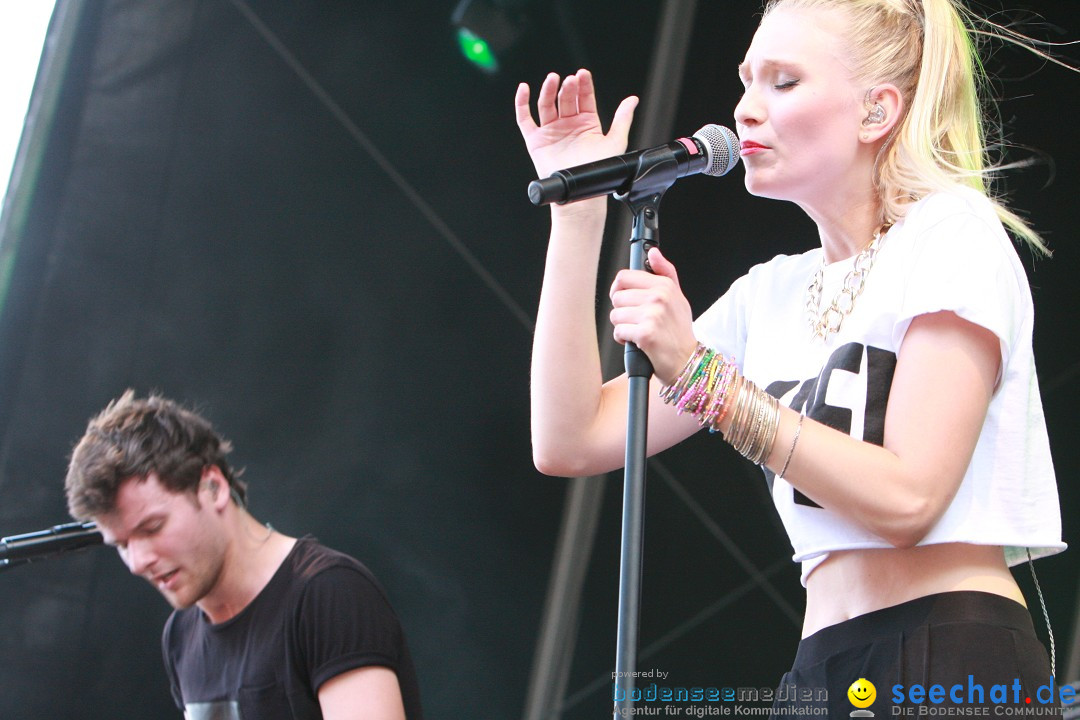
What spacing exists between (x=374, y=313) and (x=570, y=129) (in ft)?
5.92

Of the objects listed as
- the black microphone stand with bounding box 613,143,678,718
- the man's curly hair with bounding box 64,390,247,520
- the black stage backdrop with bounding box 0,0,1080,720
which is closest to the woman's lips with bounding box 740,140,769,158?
the black microphone stand with bounding box 613,143,678,718

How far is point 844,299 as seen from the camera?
4.03ft

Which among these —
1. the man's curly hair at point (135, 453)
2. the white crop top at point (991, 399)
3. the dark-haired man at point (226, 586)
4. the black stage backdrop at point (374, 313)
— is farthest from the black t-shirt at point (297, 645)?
the white crop top at point (991, 399)

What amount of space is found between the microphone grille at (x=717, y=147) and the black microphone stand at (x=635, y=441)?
62 millimetres

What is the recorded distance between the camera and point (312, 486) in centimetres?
294

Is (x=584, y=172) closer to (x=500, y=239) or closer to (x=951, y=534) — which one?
(x=951, y=534)

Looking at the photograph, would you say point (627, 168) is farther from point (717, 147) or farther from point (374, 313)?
point (374, 313)

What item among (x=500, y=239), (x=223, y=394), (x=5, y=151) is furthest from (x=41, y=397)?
(x=500, y=239)

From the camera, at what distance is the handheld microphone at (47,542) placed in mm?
1934

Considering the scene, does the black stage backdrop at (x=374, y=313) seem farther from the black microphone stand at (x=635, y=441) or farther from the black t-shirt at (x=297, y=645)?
the black microphone stand at (x=635, y=441)

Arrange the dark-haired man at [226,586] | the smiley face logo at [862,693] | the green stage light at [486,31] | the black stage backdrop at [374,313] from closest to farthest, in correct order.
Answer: the smiley face logo at [862,693], the dark-haired man at [226,586], the black stage backdrop at [374,313], the green stage light at [486,31]

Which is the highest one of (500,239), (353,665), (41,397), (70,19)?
(70,19)

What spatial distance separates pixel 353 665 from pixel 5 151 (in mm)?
1587

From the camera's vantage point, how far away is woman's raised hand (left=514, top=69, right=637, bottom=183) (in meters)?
1.28
